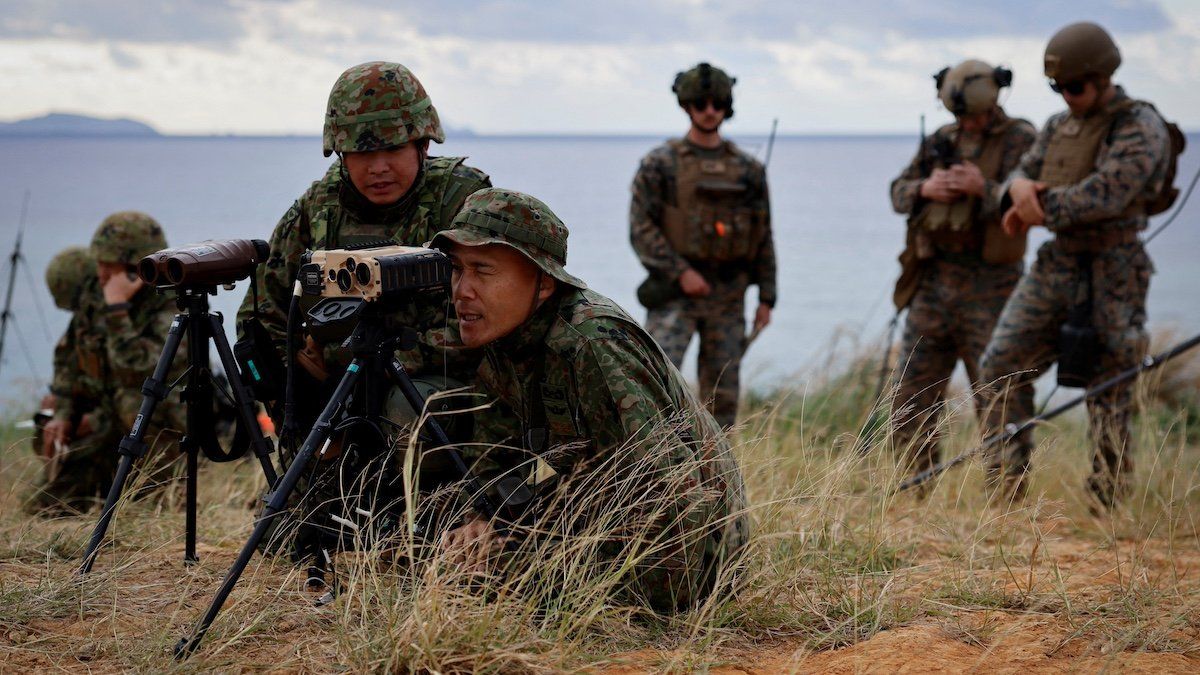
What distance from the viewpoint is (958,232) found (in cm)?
652

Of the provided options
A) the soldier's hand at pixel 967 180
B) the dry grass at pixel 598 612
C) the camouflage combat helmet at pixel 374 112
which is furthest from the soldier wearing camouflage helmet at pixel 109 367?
the soldier's hand at pixel 967 180

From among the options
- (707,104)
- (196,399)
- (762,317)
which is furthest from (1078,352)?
(196,399)

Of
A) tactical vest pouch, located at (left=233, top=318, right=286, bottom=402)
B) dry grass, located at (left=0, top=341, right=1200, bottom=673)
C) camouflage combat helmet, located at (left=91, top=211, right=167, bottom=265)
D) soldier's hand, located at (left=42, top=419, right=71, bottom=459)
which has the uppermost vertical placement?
camouflage combat helmet, located at (left=91, top=211, right=167, bottom=265)

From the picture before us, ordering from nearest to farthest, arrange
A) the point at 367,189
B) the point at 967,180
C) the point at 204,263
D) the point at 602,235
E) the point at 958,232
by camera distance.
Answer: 1. the point at 204,263
2. the point at 367,189
3. the point at 967,180
4. the point at 958,232
5. the point at 602,235

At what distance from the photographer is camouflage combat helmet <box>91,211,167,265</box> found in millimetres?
5879

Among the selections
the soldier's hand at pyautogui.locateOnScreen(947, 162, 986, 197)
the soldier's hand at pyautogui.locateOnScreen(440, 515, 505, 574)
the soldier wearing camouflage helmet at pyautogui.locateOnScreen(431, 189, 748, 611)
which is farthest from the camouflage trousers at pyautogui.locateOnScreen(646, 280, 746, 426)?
the soldier's hand at pyautogui.locateOnScreen(440, 515, 505, 574)

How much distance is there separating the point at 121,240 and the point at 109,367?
0.70m

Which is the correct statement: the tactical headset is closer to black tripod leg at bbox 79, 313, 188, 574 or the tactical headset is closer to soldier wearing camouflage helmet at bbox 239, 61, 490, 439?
soldier wearing camouflage helmet at bbox 239, 61, 490, 439

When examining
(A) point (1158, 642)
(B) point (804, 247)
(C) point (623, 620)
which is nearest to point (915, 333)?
(A) point (1158, 642)

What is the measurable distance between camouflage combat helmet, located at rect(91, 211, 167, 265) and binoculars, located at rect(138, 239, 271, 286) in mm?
2334

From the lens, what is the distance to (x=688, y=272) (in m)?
6.84

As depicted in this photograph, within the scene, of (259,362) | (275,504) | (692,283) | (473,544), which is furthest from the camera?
(692,283)

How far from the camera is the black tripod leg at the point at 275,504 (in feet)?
9.72

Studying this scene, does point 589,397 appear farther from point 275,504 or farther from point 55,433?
point 55,433
